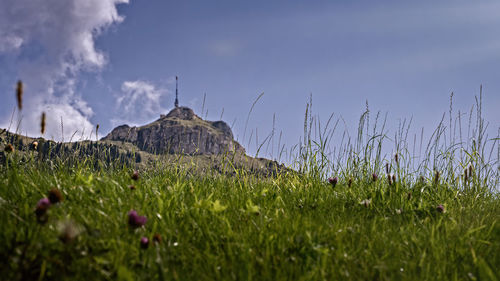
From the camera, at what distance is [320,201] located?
3.57 m

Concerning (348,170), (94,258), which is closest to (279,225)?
(94,258)

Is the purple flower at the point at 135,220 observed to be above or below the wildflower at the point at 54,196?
below

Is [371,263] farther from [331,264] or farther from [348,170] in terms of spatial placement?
[348,170]

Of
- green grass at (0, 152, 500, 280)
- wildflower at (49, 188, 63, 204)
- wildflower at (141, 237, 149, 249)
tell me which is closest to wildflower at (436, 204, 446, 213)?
green grass at (0, 152, 500, 280)

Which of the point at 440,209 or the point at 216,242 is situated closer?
the point at 216,242

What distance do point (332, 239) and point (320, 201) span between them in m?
0.94

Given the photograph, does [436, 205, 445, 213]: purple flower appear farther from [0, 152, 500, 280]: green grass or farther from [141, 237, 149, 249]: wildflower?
[141, 237, 149, 249]: wildflower

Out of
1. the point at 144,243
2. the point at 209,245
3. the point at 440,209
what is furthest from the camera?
the point at 440,209

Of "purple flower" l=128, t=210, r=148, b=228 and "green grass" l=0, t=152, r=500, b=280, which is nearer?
"green grass" l=0, t=152, r=500, b=280

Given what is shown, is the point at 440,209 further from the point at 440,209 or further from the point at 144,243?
the point at 144,243

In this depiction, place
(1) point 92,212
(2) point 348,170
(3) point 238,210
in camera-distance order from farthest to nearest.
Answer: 1. (2) point 348,170
2. (3) point 238,210
3. (1) point 92,212

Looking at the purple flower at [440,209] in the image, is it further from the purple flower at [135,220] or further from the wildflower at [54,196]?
the wildflower at [54,196]

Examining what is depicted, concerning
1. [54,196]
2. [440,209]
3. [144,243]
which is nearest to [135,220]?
[144,243]

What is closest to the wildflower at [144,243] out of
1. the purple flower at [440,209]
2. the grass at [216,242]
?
the grass at [216,242]
